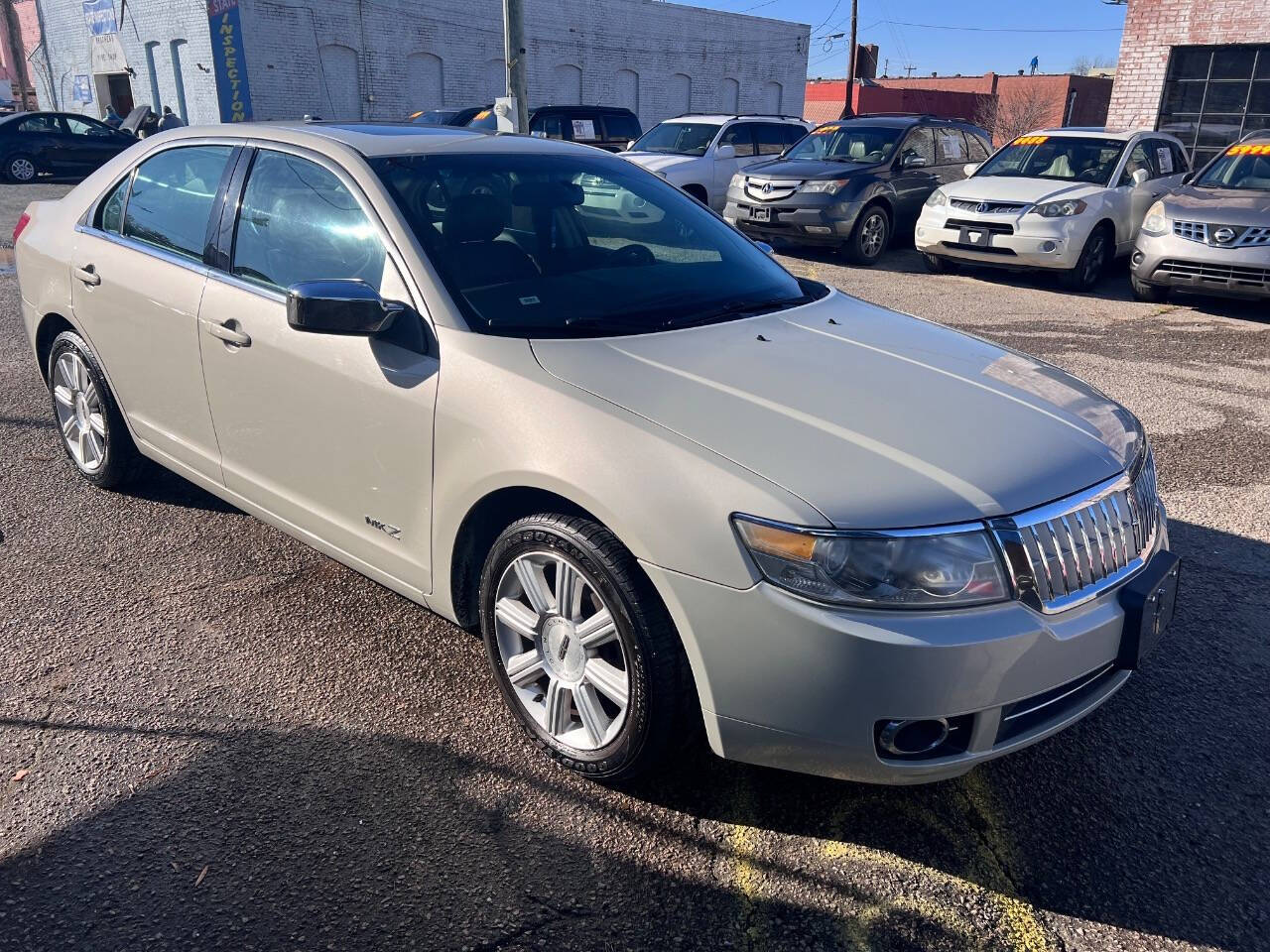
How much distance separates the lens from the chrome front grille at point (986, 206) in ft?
34.8

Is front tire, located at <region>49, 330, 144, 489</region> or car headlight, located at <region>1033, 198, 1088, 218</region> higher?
car headlight, located at <region>1033, 198, 1088, 218</region>

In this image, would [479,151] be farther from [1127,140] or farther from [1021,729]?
[1127,140]

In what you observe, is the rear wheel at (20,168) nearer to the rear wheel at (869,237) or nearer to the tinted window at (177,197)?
the rear wheel at (869,237)

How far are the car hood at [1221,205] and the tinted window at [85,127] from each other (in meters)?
20.9

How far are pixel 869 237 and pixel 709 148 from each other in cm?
334

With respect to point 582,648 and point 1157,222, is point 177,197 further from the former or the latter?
point 1157,222

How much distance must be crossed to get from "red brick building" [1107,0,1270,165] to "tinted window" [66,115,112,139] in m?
20.2

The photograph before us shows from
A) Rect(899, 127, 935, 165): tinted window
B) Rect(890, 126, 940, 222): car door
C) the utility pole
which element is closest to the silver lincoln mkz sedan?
Rect(890, 126, 940, 222): car door

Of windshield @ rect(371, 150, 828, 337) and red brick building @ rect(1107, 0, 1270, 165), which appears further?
red brick building @ rect(1107, 0, 1270, 165)

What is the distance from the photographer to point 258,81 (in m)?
27.2

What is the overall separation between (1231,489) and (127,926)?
5.06 meters

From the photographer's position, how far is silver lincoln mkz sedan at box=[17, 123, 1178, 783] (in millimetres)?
2338

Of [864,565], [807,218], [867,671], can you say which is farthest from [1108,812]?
[807,218]

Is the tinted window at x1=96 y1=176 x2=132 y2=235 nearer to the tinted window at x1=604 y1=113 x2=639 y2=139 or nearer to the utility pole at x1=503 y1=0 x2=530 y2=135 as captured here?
the utility pole at x1=503 y1=0 x2=530 y2=135
